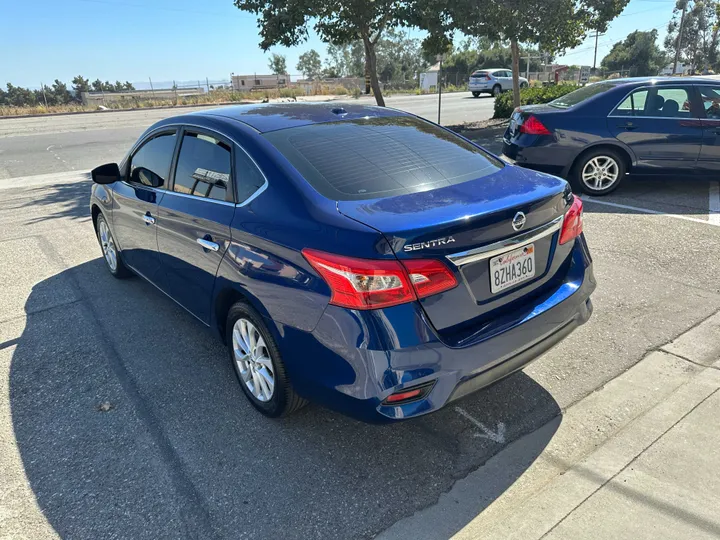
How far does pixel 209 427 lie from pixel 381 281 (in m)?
1.47

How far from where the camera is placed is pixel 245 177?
291 centimetres

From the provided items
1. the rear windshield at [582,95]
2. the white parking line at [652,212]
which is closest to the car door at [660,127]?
the rear windshield at [582,95]

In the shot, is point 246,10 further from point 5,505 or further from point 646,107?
point 5,505

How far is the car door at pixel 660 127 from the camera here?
673 cm

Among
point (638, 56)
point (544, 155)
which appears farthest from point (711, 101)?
point (638, 56)

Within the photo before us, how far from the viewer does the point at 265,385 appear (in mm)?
2893

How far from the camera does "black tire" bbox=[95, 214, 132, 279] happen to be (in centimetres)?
486

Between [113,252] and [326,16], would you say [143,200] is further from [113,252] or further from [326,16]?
[326,16]

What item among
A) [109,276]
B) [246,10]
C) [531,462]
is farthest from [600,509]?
[246,10]

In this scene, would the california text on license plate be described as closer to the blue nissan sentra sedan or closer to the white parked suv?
the blue nissan sentra sedan

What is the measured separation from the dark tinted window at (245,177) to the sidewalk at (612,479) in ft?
5.96

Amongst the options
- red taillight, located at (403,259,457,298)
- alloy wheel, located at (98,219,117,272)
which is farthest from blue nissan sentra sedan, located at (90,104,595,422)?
alloy wheel, located at (98,219,117,272)

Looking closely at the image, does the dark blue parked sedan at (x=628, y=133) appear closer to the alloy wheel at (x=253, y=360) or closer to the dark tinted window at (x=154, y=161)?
the dark tinted window at (x=154, y=161)

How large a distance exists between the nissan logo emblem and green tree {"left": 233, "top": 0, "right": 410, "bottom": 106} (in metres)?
10.7
